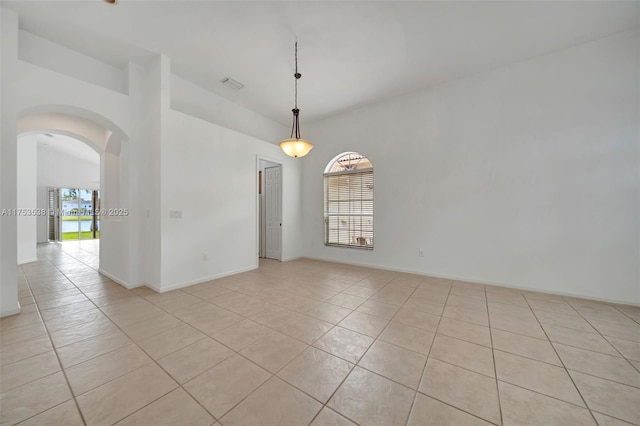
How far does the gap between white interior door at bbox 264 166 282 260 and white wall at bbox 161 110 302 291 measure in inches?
35.1

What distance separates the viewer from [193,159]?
3869 mm

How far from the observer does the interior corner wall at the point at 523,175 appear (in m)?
3.11

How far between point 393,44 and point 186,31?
2.90 metres

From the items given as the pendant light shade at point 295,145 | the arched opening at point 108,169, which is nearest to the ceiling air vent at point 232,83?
the pendant light shade at point 295,145

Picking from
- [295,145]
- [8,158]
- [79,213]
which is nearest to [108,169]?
[8,158]

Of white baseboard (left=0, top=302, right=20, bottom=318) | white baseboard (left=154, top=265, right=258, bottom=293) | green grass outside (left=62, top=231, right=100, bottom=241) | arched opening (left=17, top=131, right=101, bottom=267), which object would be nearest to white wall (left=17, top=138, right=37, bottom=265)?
arched opening (left=17, top=131, right=101, bottom=267)

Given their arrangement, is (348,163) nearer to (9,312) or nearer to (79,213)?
(9,312)

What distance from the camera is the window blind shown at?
5.30 meters

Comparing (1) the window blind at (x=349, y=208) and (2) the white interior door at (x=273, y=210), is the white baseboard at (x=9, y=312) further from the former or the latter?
(1) the window blind at (x=349, y=208)

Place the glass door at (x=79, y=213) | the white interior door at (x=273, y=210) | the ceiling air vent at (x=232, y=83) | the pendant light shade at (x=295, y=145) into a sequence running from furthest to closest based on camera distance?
1. the glass door at (x=79, y=213)
2. the white interior door at (x=273, y=210)
3. the ceiling air vent at (x=232, y=83)
4. the pendant light shade at (x=295, y=145)

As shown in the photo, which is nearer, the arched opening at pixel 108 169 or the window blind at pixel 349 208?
the arched opening at pixel 108 169

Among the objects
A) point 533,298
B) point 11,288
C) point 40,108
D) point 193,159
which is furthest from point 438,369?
point 40,108

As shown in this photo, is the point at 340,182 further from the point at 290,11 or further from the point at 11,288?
the point at 11,288

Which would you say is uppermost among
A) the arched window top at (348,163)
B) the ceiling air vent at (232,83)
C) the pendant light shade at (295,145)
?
the ceiling air vent at (232,83)
